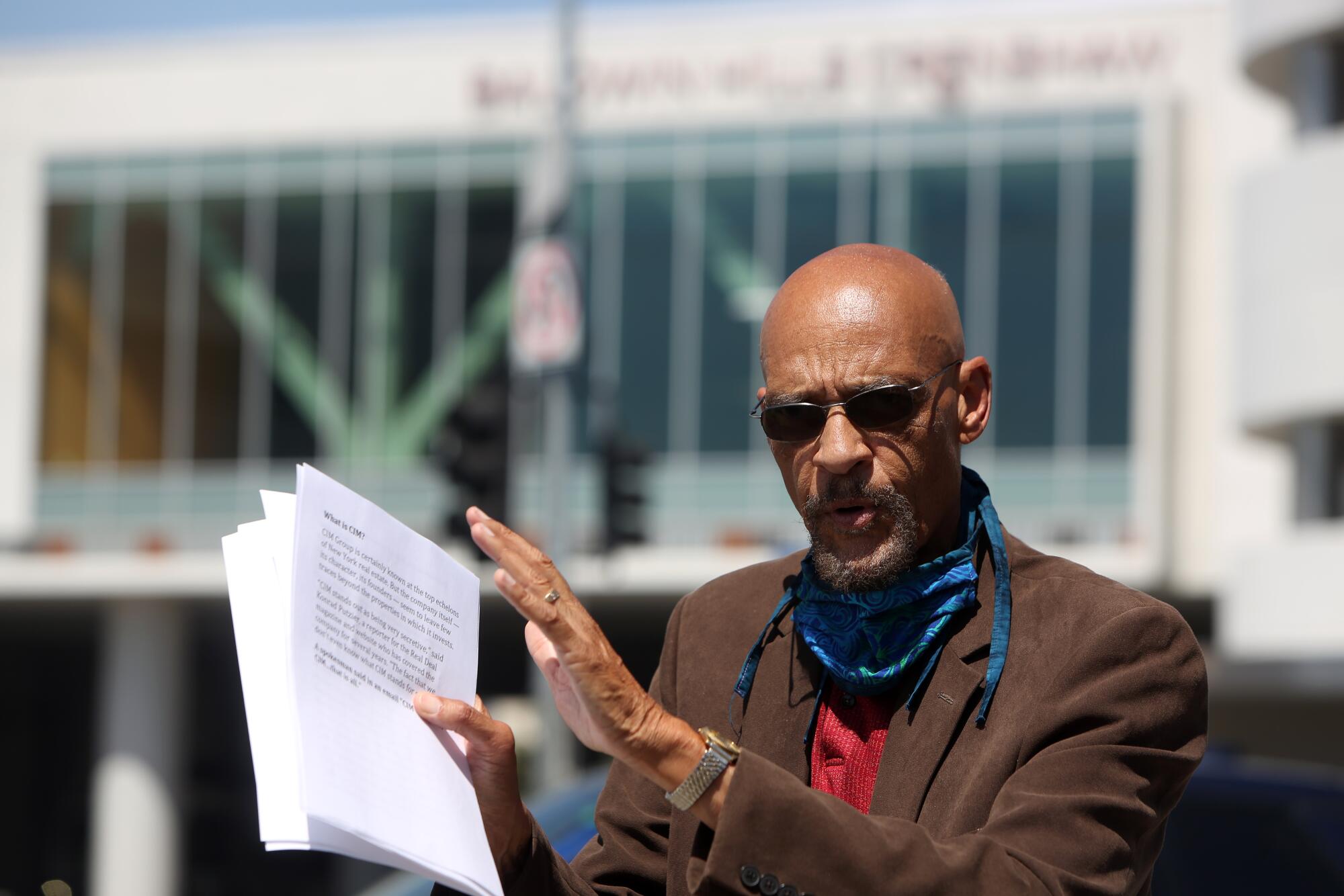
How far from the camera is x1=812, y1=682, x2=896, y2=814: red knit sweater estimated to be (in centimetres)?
258

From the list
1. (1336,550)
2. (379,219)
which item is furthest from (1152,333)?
(379,219)

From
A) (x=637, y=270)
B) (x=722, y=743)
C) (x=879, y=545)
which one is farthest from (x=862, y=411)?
(x=637, y=270)

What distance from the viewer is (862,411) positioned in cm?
256

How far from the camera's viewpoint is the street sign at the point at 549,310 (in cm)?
1192

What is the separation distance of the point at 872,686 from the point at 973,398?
0.46 m

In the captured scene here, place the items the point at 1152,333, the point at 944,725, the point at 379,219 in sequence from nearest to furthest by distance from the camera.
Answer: the point at 944,725 < the point at 1152,333 < the point at 379,219

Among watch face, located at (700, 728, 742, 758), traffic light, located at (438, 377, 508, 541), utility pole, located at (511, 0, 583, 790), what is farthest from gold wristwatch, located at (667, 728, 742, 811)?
traffic light, located at (438, 377, 508, 541)

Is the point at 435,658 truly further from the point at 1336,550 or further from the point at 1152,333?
the point at 1152,333

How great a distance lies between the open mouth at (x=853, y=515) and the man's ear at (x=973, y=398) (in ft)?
0.77

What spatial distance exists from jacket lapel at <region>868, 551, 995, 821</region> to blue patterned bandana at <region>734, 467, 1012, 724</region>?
25 mm

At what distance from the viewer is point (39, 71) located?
28875 mm

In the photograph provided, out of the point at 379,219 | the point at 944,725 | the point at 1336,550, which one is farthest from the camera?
the point at 379,219

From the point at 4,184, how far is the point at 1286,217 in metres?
18.2

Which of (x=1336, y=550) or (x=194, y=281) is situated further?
(x=194, y=281)
